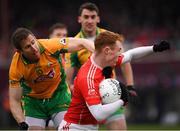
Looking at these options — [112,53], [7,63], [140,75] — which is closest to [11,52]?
[7,63]

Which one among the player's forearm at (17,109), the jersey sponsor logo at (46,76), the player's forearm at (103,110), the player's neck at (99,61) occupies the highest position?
the player's neck at (99,61)

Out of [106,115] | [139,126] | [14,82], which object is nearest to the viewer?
[106,115]

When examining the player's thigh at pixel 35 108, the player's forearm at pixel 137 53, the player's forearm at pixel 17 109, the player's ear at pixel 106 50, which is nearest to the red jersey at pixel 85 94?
the player's ear at pixel 106 50

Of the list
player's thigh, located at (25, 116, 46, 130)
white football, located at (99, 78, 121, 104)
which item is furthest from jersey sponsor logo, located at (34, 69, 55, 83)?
white football, located at (99, 78, 121, 104)

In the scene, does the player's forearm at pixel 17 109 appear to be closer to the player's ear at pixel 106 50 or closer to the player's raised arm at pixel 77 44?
the player's raised arm at pixel 77 44

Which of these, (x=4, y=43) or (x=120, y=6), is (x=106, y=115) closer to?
(x=4, y=43)

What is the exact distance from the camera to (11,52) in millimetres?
19125

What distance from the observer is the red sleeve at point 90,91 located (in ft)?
22.9

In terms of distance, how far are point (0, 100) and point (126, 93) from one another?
1197 centimetres

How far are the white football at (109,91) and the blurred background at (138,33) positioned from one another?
1045 centimetres

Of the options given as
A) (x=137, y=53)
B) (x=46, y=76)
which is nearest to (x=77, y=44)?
(x=46, y=76)

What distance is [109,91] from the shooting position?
7.02 metres

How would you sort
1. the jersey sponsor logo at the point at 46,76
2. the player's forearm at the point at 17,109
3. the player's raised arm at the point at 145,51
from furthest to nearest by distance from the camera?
the jersey sponsor logo at the point at 46,76 < the player's forearm at the point at 17,109 < the player's raised arm at the point at 145,51

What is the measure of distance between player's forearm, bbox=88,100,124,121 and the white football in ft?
0.32
